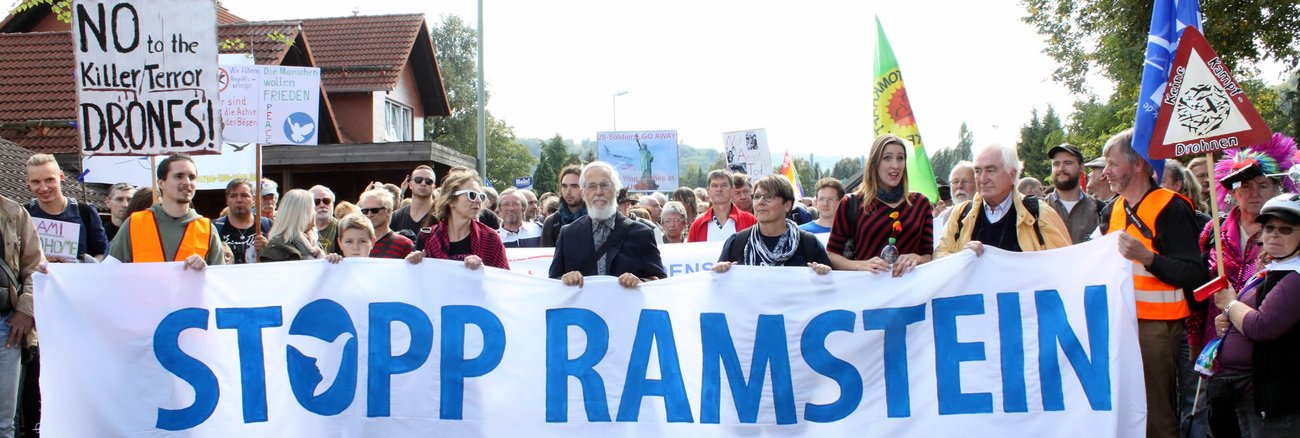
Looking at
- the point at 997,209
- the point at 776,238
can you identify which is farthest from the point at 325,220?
the point at 997,209

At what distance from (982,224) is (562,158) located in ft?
250

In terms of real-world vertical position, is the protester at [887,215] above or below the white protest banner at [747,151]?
below

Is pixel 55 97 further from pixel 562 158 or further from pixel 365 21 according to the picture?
pixel 562 158

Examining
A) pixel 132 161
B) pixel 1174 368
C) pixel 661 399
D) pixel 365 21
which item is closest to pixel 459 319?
pixel 661 399

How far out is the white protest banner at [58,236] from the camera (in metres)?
6.25

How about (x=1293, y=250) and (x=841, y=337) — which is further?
(x=841, y=337)

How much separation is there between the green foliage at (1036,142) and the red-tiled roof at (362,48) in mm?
46964

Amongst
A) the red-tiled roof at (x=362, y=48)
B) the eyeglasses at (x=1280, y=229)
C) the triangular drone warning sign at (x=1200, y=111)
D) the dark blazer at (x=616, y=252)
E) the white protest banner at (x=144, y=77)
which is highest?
the red-tiled roof at (x=362, y=48)

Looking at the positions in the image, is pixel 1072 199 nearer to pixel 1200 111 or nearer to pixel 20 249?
pixel 1200 111

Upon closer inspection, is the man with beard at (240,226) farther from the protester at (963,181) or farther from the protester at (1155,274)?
the protester at (1155,274)

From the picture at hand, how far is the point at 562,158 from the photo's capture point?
80.9m

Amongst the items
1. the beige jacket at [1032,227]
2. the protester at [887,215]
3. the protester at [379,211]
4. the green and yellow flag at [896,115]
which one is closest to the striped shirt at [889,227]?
the protester at [887,215]

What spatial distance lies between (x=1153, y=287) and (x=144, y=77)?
19.1 ft

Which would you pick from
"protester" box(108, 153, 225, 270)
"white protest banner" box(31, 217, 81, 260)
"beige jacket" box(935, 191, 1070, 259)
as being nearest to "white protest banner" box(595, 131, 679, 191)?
"white protest banner" box(31, 217, 81, 260)
